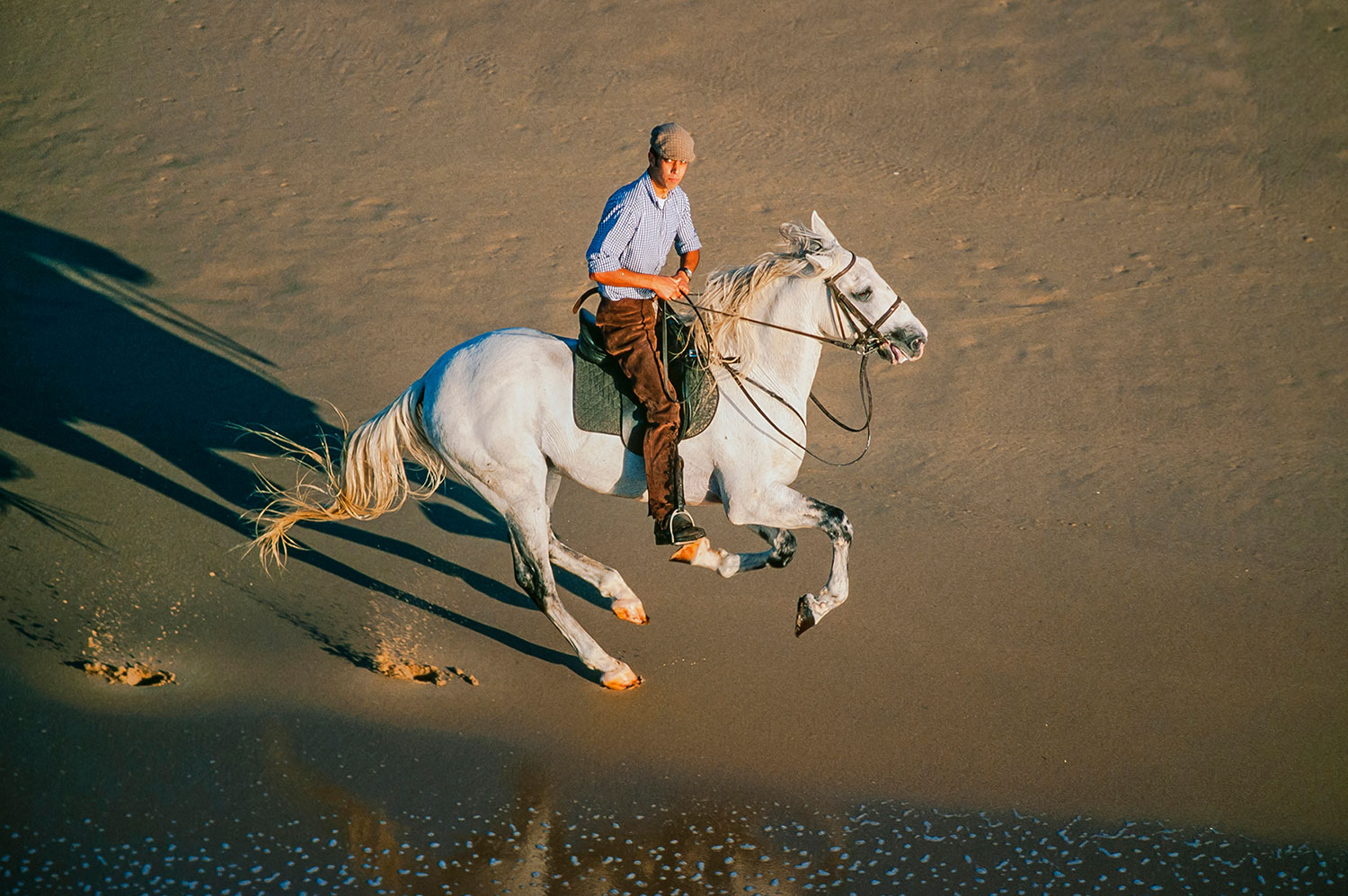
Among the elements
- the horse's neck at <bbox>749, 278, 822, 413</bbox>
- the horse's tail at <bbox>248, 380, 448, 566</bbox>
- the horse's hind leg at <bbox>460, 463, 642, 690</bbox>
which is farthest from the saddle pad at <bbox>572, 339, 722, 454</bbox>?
the horse's tail at <bbox>248, 380, 448, 566</bbox>

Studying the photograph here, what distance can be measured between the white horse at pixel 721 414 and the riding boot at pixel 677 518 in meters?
0.15

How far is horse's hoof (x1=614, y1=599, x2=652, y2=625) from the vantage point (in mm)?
5664

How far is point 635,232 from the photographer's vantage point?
15.9 feet

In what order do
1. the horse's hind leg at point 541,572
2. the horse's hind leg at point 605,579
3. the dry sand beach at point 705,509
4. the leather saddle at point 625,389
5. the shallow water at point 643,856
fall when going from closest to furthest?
the shallow water at point 643,856, the dry sand beach at point 705,509, the leather saddle at point 625,389, the horse's hind leg at point 541,572, the horse's hind leg at point 605,579

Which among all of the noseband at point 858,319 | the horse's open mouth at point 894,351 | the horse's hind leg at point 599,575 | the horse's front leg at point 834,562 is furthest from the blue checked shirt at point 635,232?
the horse's front leg at point 834,562

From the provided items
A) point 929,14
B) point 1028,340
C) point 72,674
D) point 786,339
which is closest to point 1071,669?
point 786,339

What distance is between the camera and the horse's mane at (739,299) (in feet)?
16.4

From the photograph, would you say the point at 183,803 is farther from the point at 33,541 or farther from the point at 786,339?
the point at 786,339

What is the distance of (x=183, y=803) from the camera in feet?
14.9

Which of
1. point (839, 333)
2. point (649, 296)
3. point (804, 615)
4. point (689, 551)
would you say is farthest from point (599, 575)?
point (839, 333)

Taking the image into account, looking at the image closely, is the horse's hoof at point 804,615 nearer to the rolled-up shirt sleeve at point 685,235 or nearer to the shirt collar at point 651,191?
the rolled-up shirt sleeve at point 685,235

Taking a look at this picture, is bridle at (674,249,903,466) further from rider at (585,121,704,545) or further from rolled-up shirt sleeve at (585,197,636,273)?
rolled-up shirt sleeve at (585,197,636,273)

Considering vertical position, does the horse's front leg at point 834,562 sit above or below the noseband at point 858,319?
below

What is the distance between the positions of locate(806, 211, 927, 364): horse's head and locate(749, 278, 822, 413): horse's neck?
0.46ft
